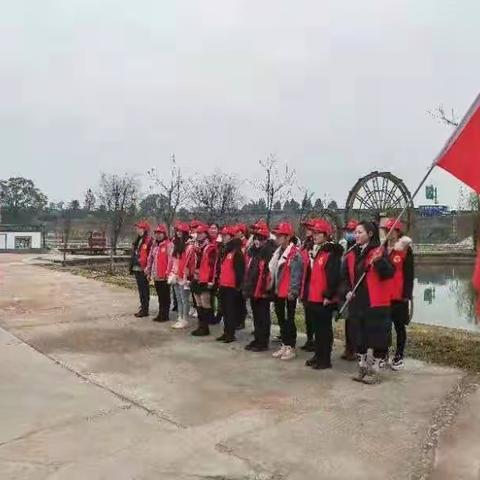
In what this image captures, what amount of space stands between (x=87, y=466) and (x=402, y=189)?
15.9m

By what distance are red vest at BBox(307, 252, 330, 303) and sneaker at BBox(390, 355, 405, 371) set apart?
3.66 ft

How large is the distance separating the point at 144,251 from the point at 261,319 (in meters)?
3.32

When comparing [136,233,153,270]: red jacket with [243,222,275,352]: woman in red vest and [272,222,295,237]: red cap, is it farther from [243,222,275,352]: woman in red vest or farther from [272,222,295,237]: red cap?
[272,222,295,237]: red cap

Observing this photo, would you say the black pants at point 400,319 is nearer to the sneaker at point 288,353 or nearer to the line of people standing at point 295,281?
the line of people standing at point 295,281

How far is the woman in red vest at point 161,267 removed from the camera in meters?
9.98

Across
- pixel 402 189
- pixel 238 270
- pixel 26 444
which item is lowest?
pixel 26 444

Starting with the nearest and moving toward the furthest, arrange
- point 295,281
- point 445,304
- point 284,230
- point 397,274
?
point 397,274 → point 295,281 → point 284,230 → point 445,304

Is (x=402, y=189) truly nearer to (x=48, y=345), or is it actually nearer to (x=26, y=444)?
(x=48, y=345)

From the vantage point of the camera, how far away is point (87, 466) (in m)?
4.06

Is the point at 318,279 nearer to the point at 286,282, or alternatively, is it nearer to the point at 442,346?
the point at 286,282

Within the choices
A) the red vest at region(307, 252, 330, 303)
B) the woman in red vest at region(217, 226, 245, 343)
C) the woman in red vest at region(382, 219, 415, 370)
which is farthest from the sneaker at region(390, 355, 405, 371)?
the woman in red vest at region(217, 226, 245, 343)

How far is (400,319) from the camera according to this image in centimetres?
704

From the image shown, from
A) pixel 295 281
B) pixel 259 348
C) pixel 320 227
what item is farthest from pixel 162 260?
pixel 320 227

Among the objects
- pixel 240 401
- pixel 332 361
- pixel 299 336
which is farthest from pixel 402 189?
pixel 240 401
